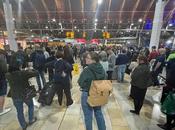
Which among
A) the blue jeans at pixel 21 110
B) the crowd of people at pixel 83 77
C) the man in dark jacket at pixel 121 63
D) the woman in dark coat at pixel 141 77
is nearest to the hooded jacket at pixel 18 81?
the crowd of people at pixel 83 77

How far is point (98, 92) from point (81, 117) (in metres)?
1.65

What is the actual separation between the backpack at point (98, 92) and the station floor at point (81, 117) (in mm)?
1085

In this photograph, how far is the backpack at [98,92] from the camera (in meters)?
2.58

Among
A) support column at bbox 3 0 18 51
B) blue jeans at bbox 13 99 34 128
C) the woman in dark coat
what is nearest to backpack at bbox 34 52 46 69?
blue jeans at bbox 13 99 34 128

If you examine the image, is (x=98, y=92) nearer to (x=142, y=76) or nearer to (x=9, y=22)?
(x=142, y=76)

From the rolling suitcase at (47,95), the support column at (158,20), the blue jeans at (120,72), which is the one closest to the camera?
the rolling suitcase at (47,95)

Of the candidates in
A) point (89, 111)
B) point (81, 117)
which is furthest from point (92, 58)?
point (81, 117)

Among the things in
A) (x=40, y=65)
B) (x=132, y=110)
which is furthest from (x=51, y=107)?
(x=132, y=110)

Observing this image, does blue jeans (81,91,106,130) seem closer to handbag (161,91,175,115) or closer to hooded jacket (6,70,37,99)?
hooded jacket (6,70,37,99)

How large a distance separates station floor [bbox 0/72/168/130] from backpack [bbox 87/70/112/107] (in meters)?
1.09

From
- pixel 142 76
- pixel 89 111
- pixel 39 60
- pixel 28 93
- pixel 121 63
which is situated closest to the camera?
pixel 89 111

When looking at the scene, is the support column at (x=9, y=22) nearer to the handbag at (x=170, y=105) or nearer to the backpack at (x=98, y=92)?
the backpack at (x=98, y=92)

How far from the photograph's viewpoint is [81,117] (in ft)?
13.2

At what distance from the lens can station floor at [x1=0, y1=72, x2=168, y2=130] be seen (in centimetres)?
360
